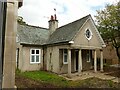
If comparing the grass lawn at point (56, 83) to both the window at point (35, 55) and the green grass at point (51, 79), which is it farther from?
the window at point (35, 55)

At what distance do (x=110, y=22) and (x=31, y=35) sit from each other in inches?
397

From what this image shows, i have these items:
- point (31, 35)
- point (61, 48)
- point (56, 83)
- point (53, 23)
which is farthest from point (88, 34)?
point (56, 83)

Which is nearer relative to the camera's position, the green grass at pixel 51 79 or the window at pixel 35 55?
the green grass at pixel 51 79

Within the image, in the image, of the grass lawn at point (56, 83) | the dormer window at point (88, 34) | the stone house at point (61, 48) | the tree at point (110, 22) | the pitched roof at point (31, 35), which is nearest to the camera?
the grass lawn at point (56, 83)

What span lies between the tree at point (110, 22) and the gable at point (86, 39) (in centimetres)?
255

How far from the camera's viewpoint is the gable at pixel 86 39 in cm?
1807

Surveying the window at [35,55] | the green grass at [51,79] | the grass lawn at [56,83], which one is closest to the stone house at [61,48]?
the window at [35,55]

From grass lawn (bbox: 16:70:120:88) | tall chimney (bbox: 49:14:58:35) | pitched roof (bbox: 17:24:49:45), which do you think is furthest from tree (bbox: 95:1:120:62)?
grass lawn (bbox: 16:70:120:88)

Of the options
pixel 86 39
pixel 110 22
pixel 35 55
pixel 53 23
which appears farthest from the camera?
pixel 53 23

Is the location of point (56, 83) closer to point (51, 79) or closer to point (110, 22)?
point (51, 79)

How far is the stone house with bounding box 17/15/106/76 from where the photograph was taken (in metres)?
18.0

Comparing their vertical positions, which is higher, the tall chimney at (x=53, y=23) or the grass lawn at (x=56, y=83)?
the tall chimney at (x=53, y=23)

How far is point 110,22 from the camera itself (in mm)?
21328

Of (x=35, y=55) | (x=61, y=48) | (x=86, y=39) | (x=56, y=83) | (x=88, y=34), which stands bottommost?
(x=56, y=83)
